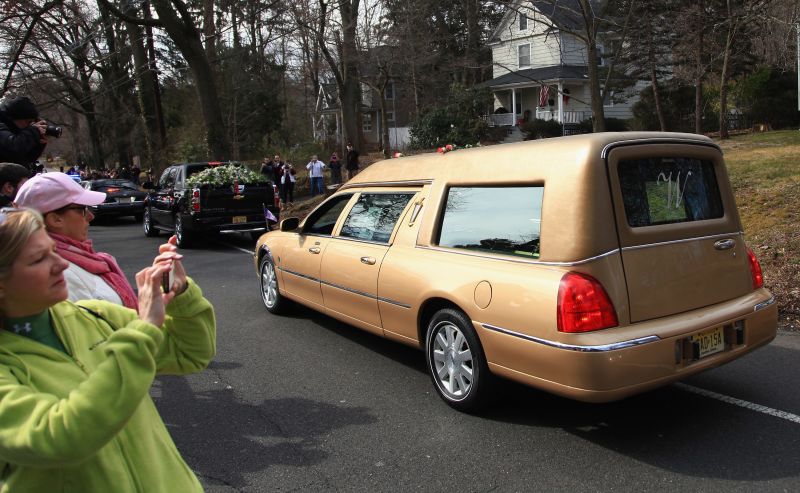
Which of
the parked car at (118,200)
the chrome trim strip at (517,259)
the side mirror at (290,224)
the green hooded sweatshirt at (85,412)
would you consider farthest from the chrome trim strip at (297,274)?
the parked car at (118,200)

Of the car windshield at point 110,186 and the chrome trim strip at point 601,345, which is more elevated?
the car windshield at point 110,186

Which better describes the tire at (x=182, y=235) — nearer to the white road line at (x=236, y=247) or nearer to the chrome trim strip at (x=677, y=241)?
the white road line at (x=236, y=247)

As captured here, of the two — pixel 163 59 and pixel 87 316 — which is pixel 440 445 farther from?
pixel 163 59

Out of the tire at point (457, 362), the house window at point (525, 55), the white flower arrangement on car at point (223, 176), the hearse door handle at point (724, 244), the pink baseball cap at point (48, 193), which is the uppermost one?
the house window at point (525, 55)

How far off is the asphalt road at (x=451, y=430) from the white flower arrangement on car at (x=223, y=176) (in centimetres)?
851

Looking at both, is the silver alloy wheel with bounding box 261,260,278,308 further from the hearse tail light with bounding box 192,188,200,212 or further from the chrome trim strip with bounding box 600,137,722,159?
the hearse tail light with bounding box 192,188,200,212

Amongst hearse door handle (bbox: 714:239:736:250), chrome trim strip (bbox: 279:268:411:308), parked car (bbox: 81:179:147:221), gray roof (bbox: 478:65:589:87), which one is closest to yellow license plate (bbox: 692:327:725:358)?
hearse door handle (bbox: 714:239:736:250)

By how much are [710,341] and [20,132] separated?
4.73 meters

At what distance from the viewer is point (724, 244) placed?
4.16 metres

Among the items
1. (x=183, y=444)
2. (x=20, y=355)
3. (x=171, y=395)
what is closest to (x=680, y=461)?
(x=183, y=444)

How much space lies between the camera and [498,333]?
3.92 m

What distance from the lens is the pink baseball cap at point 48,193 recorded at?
8.86 ft

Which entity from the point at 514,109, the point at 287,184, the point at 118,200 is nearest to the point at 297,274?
the point at 287,184

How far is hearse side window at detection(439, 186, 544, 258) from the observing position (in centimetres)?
402
